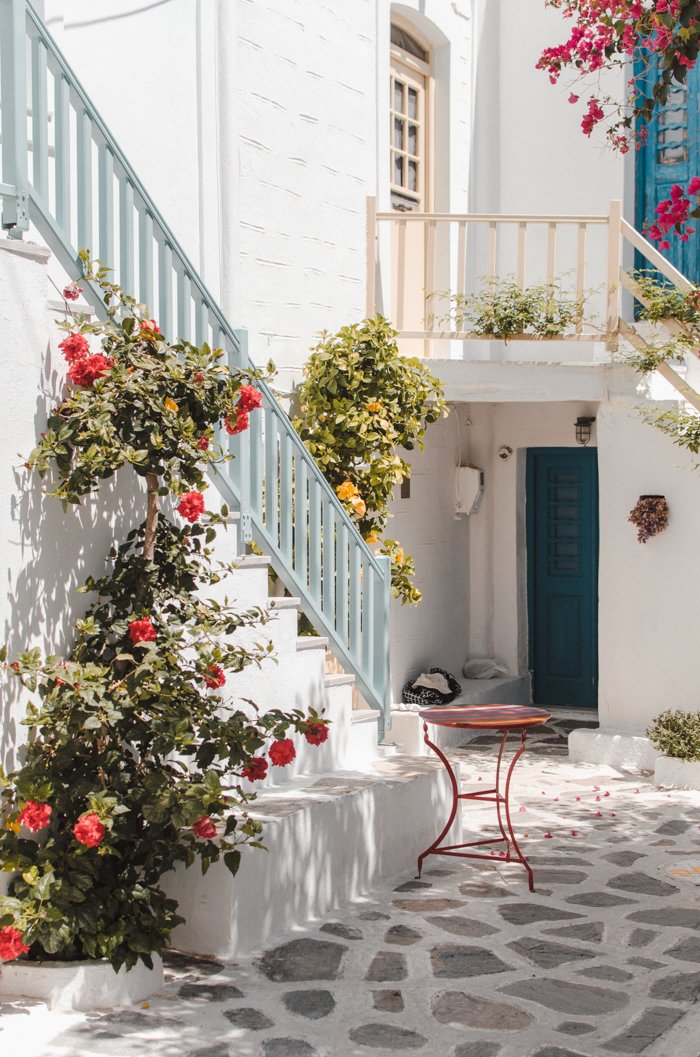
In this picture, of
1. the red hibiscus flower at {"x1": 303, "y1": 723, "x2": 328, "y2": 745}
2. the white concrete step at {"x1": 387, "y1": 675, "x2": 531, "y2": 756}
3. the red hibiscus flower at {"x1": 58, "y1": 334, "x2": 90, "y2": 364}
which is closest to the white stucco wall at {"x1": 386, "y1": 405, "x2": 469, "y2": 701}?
the white concrete step at {"x1": 387, "y1": 675, "x2": 531, "y2": 756}

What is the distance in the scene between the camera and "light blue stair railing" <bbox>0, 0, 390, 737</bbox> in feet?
17.4

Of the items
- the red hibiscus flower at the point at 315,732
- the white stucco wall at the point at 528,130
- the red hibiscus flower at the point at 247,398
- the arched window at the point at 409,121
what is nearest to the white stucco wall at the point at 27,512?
the red hibiscus flower at the point at 247,398

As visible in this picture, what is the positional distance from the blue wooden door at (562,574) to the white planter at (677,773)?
2686 millimetres

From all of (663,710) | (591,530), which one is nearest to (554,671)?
(591,530)

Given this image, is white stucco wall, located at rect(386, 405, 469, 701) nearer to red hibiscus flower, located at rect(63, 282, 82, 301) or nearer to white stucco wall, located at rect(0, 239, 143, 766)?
white stucco wall, located at rect(0, 239, 143, 766)

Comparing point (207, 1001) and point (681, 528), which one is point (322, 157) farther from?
point (207, 1001)

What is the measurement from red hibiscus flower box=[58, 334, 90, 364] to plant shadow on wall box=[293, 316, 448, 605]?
3267 millimetres

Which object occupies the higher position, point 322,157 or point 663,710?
point 322,157

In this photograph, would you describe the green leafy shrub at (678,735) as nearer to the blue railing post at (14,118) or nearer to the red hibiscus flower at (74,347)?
the red hibiscus flower at (74,347)

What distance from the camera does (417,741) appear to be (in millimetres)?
8992

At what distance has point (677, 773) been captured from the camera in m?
8.95

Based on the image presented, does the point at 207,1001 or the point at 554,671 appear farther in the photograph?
the point at 554,671

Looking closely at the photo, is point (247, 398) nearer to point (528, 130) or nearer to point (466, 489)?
point (466, 489)

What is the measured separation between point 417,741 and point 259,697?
2693 mm
